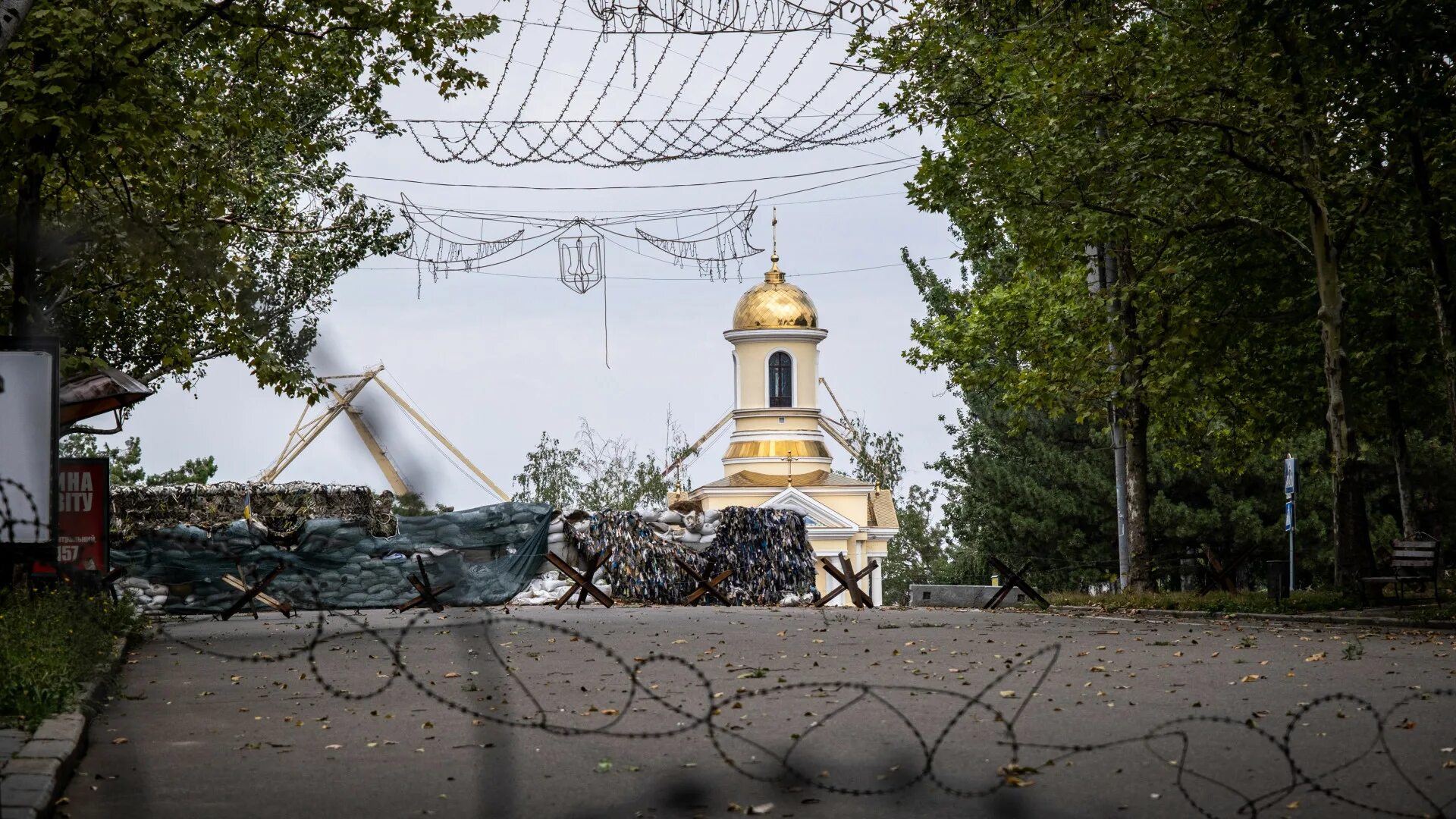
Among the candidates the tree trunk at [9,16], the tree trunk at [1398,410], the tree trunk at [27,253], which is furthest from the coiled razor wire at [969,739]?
the tree trunk at [1398,410]

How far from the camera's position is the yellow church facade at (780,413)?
77750mm

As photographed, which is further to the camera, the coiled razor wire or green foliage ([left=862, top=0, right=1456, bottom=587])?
green foliage ([left=862, top=0, right=1456, bottom=587])

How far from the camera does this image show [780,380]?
78.8 m

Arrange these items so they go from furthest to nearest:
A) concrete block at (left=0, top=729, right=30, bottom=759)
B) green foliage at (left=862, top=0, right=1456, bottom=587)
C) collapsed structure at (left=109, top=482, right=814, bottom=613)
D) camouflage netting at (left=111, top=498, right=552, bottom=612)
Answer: collapsed structure at (left=109, top=482, right=814, bottom=613) < camouflage netting at (left=111, top=498, right=552, bottom=612) < green foliage at (left=862, top=0, right=1456, bottom=587) < concrete block at (left=0, top=729, right=30, bottom=759)

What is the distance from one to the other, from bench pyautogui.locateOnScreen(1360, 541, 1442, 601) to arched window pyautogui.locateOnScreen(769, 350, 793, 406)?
2129 inches

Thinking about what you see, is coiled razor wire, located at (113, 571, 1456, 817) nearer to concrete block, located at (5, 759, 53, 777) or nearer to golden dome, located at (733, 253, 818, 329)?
Answer: concrete block, located at (5, 759, 53, 777)

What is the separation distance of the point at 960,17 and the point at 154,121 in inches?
369

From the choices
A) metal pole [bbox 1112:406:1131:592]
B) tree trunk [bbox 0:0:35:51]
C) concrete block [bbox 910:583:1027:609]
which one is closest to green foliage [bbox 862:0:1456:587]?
metal pole [bbox 1112:406:1131:592]

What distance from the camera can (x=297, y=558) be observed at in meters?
31.4

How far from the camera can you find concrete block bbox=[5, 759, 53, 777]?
7898 millimetres

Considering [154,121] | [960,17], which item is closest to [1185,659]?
[960,17]

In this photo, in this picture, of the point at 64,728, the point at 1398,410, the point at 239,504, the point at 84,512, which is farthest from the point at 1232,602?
the point at 239,504

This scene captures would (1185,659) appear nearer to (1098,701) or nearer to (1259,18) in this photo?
(1098,701)

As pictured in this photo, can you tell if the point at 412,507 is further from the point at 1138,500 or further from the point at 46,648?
the point at 46,648
